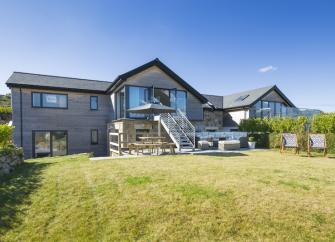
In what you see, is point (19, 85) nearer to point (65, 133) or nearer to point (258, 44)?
point (65, 133)

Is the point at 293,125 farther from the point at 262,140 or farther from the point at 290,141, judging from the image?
the point at 290,141

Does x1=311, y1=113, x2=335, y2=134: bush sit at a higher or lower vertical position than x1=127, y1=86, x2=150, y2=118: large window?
lower

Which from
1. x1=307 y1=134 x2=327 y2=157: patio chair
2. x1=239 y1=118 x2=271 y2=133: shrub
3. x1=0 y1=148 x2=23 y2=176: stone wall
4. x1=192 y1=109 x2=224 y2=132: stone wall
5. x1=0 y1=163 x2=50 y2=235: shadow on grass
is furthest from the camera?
x1=192 y1=109 x2=224 y2=132: stone wall

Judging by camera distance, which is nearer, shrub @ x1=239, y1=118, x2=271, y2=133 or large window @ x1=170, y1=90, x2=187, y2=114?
shrub @ x1=239, y1=118, x2=271, y2=133

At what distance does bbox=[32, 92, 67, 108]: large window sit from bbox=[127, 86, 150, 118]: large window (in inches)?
239

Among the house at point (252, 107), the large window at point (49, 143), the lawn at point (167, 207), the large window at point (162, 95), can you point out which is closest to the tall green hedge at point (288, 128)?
the house at point (252, 107)

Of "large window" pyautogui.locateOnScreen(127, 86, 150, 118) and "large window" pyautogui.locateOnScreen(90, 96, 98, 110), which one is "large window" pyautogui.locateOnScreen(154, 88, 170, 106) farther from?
"large window" pyautogui.locateOnScreen(90, 96, 98, 110)

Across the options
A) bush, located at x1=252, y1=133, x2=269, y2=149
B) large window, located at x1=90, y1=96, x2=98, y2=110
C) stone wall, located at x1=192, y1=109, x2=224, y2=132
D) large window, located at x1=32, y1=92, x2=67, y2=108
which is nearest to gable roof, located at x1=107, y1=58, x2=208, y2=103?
large window, located at x1=90, y1=96, x2=98, y2=110

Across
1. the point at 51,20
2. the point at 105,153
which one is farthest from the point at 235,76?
the point at 51,20

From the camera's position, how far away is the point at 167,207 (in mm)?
4676

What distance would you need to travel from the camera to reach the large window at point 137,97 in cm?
1724

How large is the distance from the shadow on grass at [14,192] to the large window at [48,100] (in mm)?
11012

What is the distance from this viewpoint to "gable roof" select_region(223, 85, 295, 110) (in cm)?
2623

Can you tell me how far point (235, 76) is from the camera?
24234mm
